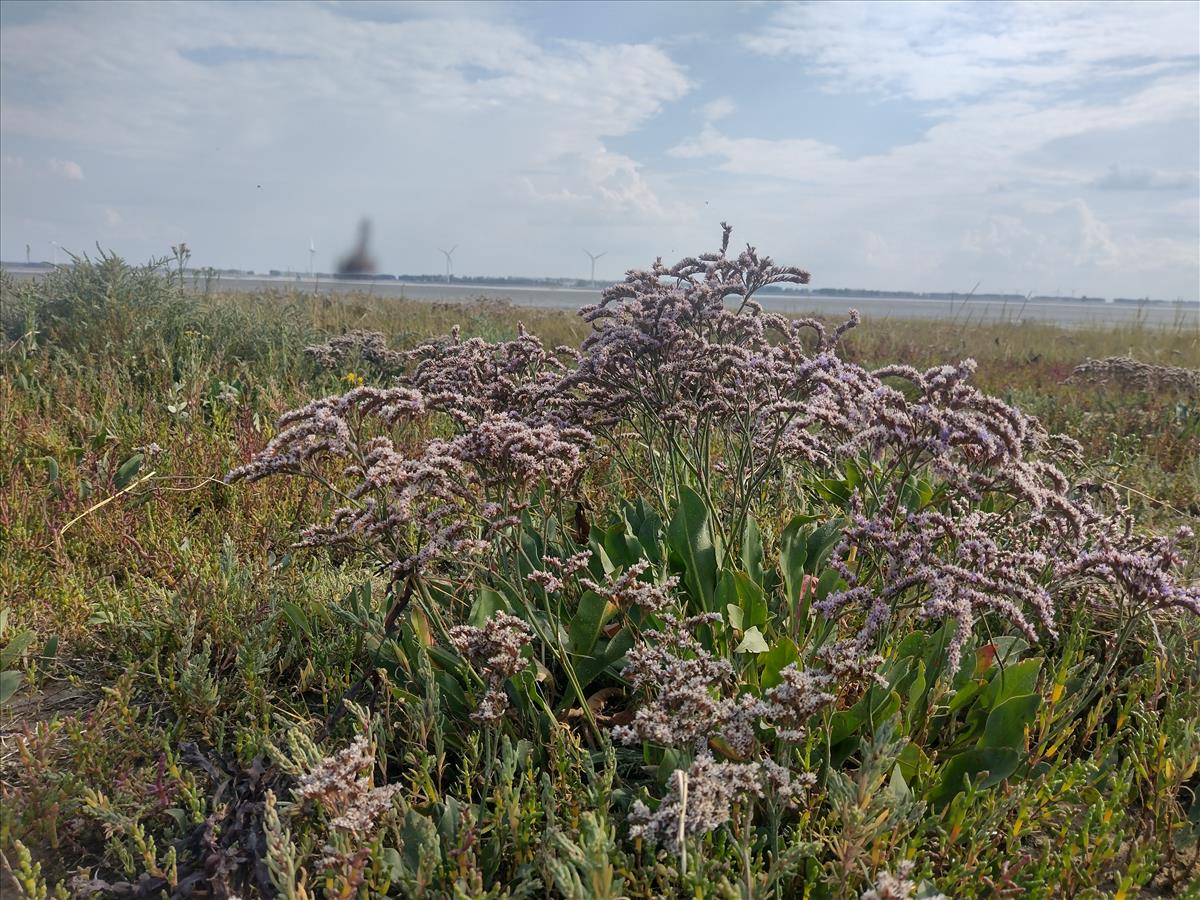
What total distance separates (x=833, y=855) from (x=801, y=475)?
2497 millimetres

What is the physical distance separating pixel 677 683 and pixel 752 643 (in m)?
0.82

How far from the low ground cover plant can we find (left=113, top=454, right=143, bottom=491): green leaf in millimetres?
1718

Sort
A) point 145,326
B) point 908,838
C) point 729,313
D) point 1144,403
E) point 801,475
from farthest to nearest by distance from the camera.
A: point 1144,403
point 145,326
point 801,475
point 729,313
point 908,838

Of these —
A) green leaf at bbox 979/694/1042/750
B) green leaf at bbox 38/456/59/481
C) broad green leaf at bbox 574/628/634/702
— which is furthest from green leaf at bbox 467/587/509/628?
green leaf at bbox 38/456/59/481

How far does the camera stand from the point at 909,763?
239 cm

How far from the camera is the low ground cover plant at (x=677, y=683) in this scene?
2025 millimetres

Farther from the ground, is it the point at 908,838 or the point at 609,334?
the point at 609,334

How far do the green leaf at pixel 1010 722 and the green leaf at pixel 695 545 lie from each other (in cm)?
101

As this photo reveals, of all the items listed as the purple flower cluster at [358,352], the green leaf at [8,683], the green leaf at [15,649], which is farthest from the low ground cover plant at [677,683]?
the purple flower cluster at [358,352]

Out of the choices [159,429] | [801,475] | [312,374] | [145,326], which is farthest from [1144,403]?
[145,326]

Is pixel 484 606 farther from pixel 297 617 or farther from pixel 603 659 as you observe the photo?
pixel 297 617

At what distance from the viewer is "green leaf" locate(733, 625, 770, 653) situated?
276 centimetres

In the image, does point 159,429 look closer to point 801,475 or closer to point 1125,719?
point 801,475

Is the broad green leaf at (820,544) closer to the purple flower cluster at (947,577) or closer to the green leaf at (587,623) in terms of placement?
the purple flower cluster at (947,577)
